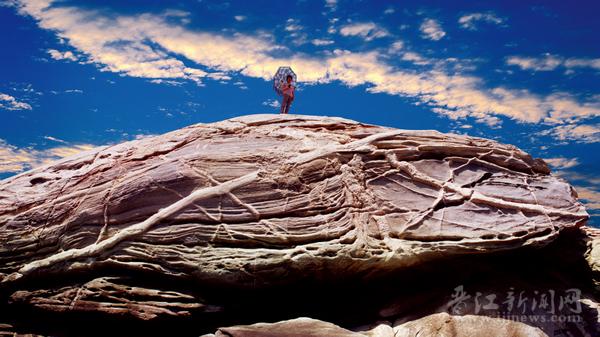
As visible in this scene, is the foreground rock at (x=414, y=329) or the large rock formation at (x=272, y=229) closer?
the foreground rock at (x=414, y=329)

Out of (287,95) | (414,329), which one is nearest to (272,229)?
(414,329)

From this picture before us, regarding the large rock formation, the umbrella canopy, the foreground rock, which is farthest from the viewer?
the umbrella canopy

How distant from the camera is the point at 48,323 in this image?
6492 mm

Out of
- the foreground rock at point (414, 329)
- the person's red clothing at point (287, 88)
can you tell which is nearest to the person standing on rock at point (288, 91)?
the person's red clothing at point (287, 88)

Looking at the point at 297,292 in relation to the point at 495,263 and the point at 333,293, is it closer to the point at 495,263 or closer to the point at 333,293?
the point at 333,293

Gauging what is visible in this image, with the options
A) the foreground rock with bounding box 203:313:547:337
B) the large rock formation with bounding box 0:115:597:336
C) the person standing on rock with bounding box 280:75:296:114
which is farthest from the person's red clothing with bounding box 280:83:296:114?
the foreground rock with bounding box 203:313:547:337

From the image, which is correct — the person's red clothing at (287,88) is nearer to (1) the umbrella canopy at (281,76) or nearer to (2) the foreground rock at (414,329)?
(1) the umbrella canopy at (281,76)

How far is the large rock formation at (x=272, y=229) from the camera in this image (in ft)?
20.7

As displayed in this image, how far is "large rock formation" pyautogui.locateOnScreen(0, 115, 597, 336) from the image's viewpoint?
6.32 meters

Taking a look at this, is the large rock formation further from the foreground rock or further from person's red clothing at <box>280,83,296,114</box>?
person's red clothing at <box>280,83,296,114</box>

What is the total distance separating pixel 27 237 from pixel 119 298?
6.09ft

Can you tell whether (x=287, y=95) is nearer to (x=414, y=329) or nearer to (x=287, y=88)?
(x=287, y=88)

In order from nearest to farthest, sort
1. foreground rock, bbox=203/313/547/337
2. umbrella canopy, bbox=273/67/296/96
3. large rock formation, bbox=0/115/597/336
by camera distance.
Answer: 1. foreground rock, bbox=203/313/547/337
2. large rock formation, bbox=0/115/597/336
3. umbrella canopy, bbox=273/67/296/96

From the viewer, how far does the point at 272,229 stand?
6.54m
